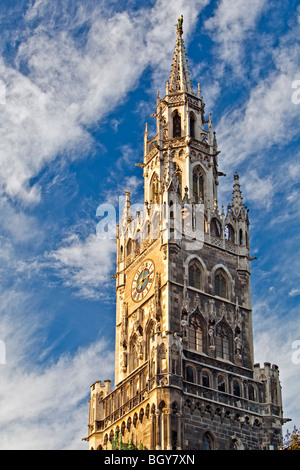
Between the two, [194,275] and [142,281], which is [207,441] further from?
[142,281]

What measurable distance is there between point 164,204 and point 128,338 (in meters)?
10.8

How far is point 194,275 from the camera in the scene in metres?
71.0

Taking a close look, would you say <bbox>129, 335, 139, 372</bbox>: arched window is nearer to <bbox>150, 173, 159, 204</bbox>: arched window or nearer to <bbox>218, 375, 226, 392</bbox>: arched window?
<bbox>218, 375, 226, 392</bbox>: arched window

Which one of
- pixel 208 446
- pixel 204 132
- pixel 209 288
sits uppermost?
pixel 204 132

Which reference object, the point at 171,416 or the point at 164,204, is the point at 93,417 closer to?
the point at 171,416

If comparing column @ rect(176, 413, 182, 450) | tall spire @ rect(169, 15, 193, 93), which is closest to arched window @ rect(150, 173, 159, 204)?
tall spire @ rect(169, 15, 193, 93)

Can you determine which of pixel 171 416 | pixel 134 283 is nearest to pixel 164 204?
pixel 134 283

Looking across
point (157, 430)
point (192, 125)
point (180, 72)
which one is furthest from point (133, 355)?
point (180, 72)

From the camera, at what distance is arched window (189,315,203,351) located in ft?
222

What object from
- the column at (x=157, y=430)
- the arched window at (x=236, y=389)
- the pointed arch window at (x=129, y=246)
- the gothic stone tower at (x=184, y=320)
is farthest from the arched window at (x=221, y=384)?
the pointed arch window at (x=129, y=246)
